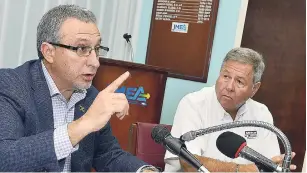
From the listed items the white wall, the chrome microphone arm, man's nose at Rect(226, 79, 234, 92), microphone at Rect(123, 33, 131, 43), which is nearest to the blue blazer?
the chrome microphone arm

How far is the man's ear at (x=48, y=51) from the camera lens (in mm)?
1723

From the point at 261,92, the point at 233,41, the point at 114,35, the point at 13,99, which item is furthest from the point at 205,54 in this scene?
the point at 13,99

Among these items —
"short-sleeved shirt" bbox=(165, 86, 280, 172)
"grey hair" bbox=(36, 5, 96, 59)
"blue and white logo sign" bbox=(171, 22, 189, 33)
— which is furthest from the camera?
"blue and white logo sign" bbox=(171, 22, 189, 33)

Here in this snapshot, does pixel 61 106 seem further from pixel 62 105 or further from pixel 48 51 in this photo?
pixel 48 51

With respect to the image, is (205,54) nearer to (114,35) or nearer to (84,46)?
(114,35)

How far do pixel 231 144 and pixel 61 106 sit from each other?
804 mm

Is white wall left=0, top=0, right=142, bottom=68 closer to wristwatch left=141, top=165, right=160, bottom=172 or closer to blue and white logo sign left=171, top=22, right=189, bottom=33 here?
blue and white logo sign left=171, top=22, right=189, bottom=33

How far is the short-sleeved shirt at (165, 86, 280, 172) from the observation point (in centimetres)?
221

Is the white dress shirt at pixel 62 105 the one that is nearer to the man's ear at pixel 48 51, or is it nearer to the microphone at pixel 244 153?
the man's ear at pixel 48 51

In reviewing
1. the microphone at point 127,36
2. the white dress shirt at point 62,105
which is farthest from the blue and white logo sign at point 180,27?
the white dress shirt at point 62,105

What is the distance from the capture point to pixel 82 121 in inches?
54.1

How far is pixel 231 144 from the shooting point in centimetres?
119

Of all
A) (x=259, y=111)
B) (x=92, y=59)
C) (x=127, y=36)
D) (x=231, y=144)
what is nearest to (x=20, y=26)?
(x=127, y=36)

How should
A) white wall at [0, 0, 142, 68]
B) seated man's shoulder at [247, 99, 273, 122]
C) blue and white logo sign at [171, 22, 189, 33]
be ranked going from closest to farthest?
seated man's shoulder at [247, 99, 273, 122], white wall at [0, 0, 142, 68], blue and white logo sign at [171, 22, 189, 33]
